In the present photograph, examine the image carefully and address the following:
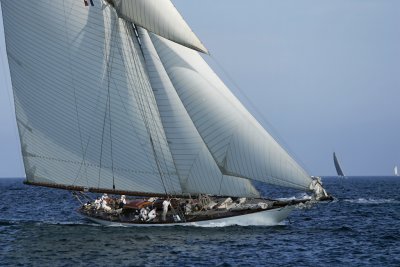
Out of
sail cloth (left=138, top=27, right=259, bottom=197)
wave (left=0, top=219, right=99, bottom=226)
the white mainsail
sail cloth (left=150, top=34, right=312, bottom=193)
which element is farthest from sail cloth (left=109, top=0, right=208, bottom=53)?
wave (left=0, top=219, right=99, bottom=226)

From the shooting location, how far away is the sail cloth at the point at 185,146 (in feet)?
148

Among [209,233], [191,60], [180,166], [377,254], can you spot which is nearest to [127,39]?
[191,60]

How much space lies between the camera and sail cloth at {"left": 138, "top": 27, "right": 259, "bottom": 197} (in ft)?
148

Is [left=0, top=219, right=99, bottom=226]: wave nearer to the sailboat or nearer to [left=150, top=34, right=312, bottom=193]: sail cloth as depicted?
the sailboat

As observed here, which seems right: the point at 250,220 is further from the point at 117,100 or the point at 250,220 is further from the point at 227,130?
the point at 117,100

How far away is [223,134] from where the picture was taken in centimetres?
4300

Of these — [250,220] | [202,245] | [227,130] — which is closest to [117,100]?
[227,130]

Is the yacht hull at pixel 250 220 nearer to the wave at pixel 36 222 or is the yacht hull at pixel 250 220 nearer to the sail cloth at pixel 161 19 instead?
the wave at pixel 36 222

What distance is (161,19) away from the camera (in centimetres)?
4416

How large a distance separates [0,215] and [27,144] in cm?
1992

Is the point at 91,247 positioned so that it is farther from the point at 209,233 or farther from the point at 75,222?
the point at 75,222

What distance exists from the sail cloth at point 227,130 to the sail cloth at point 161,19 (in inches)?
71.0

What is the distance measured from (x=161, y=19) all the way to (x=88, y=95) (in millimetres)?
7268

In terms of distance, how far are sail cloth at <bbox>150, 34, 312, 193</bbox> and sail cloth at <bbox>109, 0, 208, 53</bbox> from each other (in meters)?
1.80
